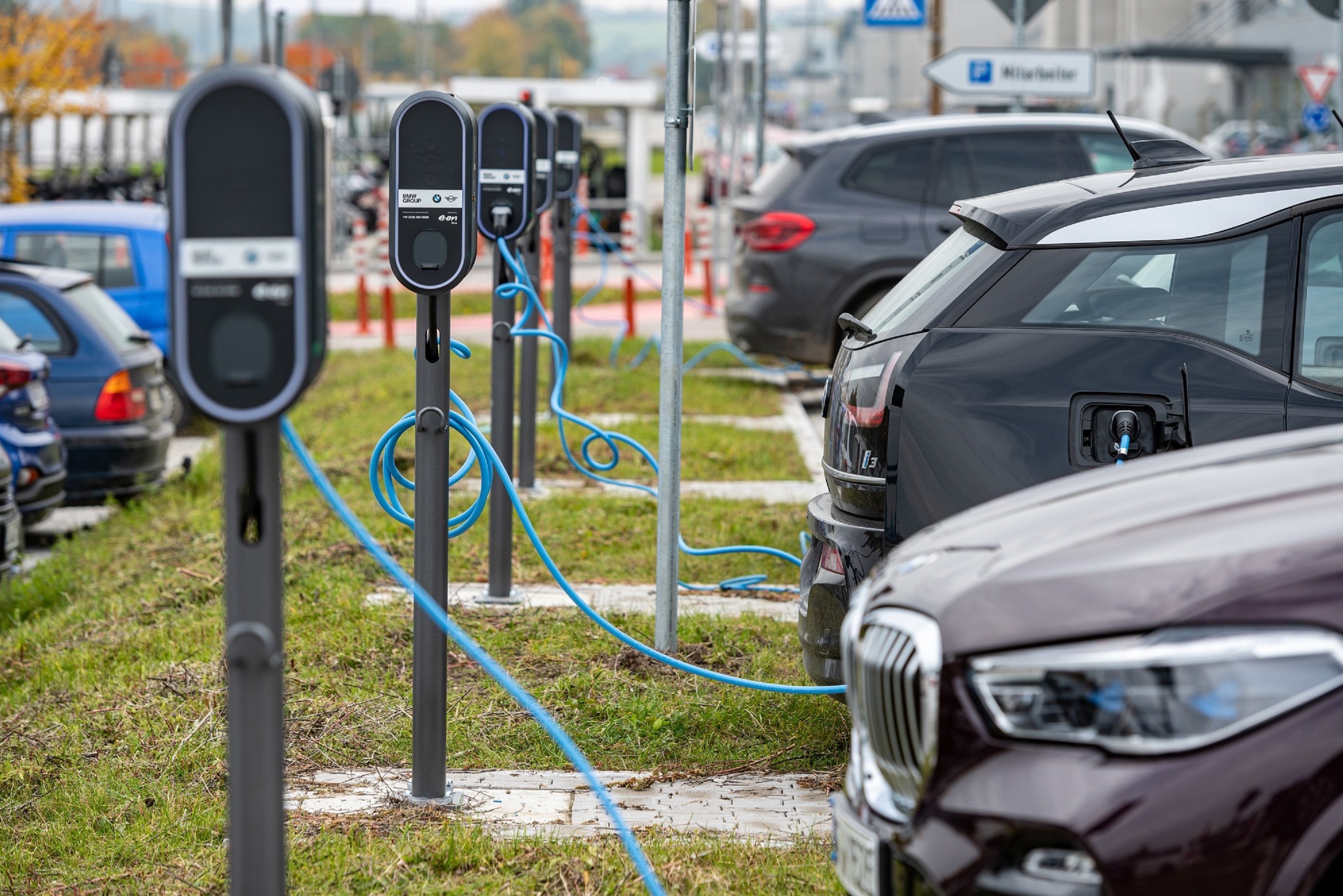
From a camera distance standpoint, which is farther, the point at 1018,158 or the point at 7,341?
the point at 1018,158

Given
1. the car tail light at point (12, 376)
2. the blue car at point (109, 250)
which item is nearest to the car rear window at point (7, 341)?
the car tail light at point (12, 376)

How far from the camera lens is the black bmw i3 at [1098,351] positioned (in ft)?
13.1

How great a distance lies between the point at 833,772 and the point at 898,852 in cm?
200

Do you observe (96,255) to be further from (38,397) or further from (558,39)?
(558,39)

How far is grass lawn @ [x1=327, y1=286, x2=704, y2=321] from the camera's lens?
17969mm

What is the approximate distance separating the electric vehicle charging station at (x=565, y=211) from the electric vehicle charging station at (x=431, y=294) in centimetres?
530

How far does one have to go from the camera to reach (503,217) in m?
6.48

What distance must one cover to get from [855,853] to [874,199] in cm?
857

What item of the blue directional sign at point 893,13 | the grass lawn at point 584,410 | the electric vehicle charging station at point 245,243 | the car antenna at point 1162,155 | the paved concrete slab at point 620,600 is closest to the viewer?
the electric vehicle charging station at point 245,243

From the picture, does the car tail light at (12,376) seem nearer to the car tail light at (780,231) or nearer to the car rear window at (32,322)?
the car rear window at (32,322)

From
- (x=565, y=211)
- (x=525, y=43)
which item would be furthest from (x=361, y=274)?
(x=525, y=43)

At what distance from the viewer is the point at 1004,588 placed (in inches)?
95.3

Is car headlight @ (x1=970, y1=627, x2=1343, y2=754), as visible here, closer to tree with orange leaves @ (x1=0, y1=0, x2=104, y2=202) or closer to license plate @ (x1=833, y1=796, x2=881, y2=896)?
license plate @ (x1=833, y1=796, x2=881, y2=896)

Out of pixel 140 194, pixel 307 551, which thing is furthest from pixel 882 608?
pixel 140 194
